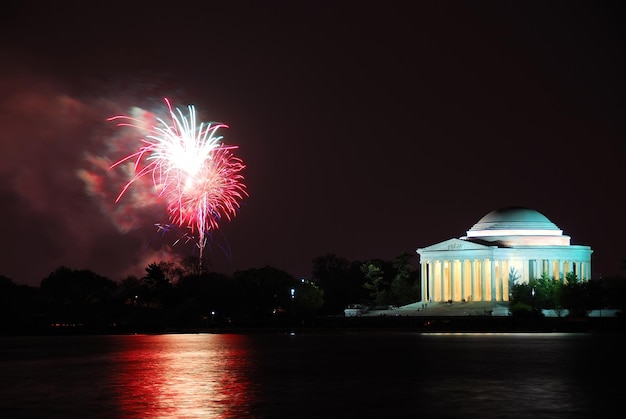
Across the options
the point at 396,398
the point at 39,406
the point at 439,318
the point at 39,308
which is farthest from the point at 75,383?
the point at 39,308

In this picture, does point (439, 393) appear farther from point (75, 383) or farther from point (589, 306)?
point (589, 306)

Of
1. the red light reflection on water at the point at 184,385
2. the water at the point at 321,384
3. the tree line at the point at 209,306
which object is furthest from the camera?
the tree line at the point at 209,306

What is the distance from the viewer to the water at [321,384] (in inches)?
1897

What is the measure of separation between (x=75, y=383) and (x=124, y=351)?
41772mm

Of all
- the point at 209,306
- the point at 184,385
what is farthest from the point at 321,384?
the point at 209,306

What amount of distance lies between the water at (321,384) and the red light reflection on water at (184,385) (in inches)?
2.2

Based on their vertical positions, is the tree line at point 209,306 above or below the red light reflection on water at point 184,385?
above

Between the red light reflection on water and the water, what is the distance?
0.06 meters

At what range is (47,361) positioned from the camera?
88.4 m

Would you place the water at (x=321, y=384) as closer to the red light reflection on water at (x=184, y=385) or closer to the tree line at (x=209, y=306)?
the red light reflection on water at (x=184, y=385)

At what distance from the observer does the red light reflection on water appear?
48.3m

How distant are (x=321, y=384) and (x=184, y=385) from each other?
6.84 meters

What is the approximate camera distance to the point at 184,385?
198 ft

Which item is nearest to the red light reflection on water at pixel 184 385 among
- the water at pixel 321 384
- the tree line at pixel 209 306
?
the water at pixel 321 384
